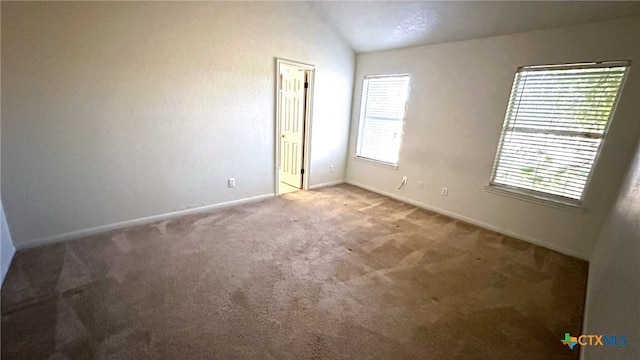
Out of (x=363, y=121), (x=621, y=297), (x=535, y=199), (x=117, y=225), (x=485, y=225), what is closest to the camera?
(x=621, y=297)

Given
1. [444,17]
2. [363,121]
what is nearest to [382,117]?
[363,121]

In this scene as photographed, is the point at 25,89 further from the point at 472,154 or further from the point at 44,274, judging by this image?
the point at 472,154

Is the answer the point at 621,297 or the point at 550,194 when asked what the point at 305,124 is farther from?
the point at 621,297

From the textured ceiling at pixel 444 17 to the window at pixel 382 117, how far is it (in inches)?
22.1

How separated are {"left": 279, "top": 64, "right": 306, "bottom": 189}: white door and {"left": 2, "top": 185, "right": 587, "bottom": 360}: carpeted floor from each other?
1.80 meters

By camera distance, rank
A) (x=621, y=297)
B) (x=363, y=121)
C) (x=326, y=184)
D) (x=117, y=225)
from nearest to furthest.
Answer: (x=621, y=297)
(x=117, y=225)
(x=363, y=121)
(x=326, y=184)

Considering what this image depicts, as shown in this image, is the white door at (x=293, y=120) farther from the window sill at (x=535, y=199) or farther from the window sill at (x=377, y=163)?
the window sill at (x=535, y=199)

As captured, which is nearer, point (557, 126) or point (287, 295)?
point (287, 295)

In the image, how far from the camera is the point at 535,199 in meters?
3.07

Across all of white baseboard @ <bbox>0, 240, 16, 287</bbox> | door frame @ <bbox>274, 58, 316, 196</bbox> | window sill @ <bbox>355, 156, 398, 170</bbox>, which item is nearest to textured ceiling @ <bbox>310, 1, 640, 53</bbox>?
door frame @ <bbox>274, 58, 316, 196</bbox>

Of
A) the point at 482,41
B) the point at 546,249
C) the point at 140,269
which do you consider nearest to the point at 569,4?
the point at 482,41

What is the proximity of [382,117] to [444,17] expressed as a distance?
1689 mm

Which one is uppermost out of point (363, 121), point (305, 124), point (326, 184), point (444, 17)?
point (444, 17)

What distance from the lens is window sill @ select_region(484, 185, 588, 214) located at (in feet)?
9.25
